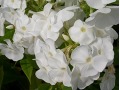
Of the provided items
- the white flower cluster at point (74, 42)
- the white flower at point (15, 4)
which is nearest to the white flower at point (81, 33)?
the white flower cluster at point (74, 42)

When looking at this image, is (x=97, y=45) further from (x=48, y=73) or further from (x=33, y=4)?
(x=33, y=4)

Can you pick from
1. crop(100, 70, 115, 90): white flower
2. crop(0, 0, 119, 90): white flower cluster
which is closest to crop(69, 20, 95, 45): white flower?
crop(0, 0, 119, 90): white flower cluster

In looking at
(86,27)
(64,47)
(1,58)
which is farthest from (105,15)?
(1,58)

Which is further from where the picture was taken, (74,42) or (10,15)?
(10,15)

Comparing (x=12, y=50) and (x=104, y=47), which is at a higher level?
(x=104, y=47)

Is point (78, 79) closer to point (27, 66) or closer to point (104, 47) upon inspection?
point (104, 47)

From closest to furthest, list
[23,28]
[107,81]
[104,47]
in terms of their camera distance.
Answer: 1. [104,47]
2. [107,81]
3. [23,28]

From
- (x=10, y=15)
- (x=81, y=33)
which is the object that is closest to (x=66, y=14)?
(x=81, y=33)

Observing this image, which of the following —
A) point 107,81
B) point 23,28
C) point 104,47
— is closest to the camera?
point 104,47

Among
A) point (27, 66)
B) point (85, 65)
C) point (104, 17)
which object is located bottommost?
point (27, 66)
